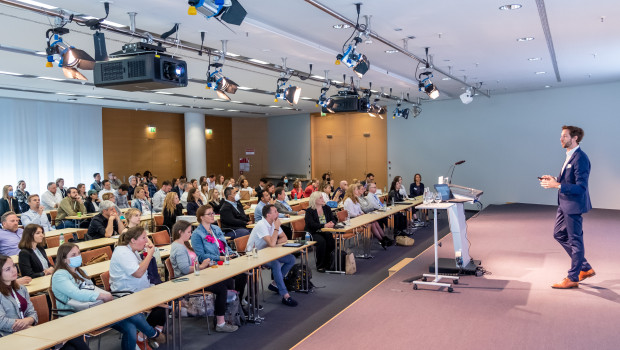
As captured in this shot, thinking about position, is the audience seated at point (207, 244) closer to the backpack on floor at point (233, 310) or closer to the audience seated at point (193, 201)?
the backpack on floor at point (233, 310)

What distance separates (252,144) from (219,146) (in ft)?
4.70

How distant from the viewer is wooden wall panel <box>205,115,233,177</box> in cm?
2086

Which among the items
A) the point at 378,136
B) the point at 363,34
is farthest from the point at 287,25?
the point at 378,136

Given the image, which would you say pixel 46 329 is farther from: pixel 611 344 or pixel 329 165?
pixel 329 165

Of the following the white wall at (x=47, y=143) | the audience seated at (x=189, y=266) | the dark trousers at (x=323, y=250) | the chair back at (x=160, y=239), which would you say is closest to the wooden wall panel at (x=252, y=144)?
the white wall at (x=47, y=143)

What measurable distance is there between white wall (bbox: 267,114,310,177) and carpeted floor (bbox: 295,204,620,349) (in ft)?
42.7

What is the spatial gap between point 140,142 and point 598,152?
14.9 metres

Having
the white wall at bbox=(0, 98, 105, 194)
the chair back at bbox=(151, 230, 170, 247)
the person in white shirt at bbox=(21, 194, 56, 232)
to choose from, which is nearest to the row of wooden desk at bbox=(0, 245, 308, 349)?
the chair back at bbox=(151, 230, 170, 247)

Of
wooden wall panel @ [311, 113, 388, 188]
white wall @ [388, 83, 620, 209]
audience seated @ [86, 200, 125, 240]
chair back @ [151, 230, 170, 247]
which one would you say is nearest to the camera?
chair back @ [151, 230, 170, 247]

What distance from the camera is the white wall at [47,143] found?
45.5ft

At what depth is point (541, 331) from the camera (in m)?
4.30

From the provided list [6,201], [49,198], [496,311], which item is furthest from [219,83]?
[6,201]

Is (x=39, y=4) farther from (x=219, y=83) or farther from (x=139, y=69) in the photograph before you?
(x=219, y=83)

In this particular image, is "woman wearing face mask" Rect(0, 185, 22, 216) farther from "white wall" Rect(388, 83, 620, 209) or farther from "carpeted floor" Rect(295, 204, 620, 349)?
"white wall" Rect(388, 83, 620, 209)
